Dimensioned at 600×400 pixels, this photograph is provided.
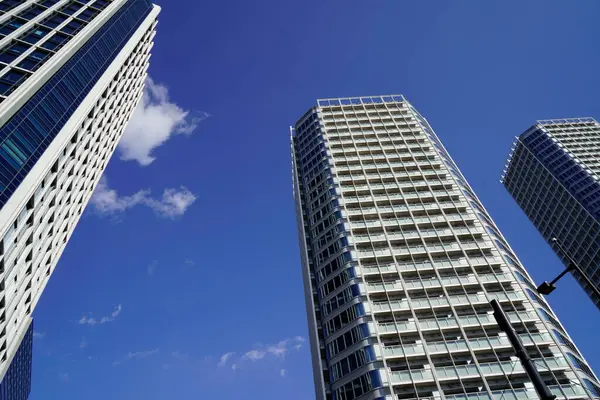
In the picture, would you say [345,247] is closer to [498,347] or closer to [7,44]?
[498,347]

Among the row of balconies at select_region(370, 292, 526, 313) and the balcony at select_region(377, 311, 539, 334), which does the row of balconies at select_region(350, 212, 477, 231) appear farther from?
the balcony at select_region(377, 311, 539, 334)

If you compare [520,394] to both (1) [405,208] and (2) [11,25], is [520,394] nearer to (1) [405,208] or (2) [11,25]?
(1) [405,208]

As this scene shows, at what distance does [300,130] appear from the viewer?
96.6 metres

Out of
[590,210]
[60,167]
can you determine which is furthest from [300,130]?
[590,210]

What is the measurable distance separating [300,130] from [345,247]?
135 feet

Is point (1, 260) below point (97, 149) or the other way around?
below

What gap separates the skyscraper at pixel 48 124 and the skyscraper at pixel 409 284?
1450 inches

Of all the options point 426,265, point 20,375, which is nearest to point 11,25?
point 426,265

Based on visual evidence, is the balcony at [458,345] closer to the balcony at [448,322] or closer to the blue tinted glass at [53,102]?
the balcony at [448,322]

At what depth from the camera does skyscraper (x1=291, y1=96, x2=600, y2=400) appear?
4588 cm

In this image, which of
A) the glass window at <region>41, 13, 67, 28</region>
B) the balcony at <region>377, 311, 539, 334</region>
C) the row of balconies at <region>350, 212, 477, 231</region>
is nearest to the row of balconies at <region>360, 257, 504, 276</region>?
the row of balconies at <region>350, 212, 477, 231</region>

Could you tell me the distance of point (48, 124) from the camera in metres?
58.8

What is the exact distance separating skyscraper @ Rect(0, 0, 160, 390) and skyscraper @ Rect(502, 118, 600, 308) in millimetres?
118542

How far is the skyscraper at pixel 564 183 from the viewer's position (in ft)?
401
